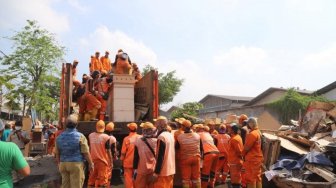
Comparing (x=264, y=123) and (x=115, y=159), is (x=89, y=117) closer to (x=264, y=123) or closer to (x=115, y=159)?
(x=115, y=159)

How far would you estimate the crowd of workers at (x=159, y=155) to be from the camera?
582cm

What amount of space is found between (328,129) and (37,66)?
19920mm

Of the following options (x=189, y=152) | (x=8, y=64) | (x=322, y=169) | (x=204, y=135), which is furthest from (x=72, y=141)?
(x=8, y=64)

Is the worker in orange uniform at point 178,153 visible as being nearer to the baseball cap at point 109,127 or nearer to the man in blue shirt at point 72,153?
the baseball cap at point 109,127

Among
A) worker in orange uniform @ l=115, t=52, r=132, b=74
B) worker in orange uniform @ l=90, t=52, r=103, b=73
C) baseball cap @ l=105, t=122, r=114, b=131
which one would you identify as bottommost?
baseball cap @ l=105, t=122, r=114, b=131

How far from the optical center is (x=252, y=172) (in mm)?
7508

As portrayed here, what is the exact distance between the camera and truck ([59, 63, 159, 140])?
359 inches

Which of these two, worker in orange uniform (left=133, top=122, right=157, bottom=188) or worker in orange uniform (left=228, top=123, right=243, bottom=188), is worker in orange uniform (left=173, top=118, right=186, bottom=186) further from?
worker in orange uniform (left=133, top=122, right=157, bottom=188)

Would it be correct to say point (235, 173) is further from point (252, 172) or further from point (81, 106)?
point (81, 106)

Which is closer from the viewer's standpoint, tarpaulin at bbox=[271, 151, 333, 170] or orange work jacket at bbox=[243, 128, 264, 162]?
orange work jacket at bbox=[243, 128, 264, 162]

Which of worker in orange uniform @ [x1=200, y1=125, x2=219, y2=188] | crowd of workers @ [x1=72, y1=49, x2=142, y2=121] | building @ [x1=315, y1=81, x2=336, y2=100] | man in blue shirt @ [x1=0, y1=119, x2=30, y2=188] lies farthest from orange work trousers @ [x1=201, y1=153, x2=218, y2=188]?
building @ [x1=315, y1=81, x2=336, y2=100]

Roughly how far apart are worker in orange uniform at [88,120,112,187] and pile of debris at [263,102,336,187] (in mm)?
3922

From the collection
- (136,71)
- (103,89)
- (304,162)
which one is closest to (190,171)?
(304,162)

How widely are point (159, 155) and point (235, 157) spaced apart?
2.95 meters
